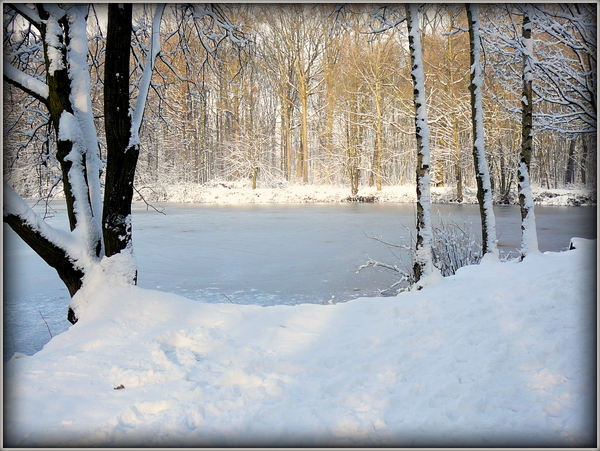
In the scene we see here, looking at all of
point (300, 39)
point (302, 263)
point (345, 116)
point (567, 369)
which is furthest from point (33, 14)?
point (345, 116)

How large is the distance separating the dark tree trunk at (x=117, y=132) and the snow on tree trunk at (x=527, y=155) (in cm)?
546

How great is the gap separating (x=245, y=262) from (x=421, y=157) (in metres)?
4.59

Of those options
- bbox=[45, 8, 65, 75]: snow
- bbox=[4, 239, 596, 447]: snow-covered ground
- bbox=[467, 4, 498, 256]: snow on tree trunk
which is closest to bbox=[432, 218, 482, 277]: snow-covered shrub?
bbox=[467, 4, 498, 256]: snow on tree trunk

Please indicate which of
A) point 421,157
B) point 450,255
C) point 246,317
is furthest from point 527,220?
point 246,317

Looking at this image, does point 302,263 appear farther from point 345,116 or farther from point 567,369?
point 345,116

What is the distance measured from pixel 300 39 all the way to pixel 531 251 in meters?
22.0

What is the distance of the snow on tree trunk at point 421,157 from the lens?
4945 millimetres

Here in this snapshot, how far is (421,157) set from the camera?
5.07 meters

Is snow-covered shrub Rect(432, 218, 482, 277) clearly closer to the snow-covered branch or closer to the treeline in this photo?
the snow-covered branch

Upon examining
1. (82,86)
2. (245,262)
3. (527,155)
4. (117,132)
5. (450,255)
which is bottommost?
(245,262)

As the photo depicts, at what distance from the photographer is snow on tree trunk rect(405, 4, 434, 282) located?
16.2ft

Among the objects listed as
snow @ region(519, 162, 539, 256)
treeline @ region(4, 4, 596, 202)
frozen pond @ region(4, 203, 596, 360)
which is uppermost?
treeline @ region(4, 4, 596, 202)

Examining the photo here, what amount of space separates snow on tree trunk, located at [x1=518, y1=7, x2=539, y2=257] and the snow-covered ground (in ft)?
8.79

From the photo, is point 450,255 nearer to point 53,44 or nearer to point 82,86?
point 82,86
